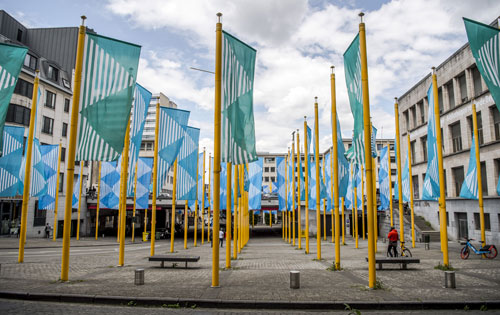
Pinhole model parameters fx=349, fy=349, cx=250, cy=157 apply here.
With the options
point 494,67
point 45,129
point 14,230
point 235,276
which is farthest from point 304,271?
point 45,129


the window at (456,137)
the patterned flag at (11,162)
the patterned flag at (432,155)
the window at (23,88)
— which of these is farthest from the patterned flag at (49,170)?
the window at (456,137)

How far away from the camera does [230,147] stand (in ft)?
41.0

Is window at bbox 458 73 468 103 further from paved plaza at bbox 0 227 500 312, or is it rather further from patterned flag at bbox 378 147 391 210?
paved plaza at bbox 0 227 500 312

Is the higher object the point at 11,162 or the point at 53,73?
the point at 53,73

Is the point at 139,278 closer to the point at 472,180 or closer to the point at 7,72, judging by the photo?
the point at 7,72

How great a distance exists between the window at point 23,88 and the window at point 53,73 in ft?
16.3

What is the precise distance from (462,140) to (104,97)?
34182 millimetres

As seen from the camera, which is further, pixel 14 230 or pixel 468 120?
pixel 14 230

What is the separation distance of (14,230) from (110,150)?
38451 millimetres

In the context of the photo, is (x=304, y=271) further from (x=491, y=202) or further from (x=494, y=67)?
(x=491, y=202)

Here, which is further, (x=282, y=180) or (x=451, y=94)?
(x=451, y=94)

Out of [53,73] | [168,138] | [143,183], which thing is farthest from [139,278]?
[53,73]

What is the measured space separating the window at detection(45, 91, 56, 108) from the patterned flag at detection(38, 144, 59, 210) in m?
19.0

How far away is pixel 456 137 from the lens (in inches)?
1417
